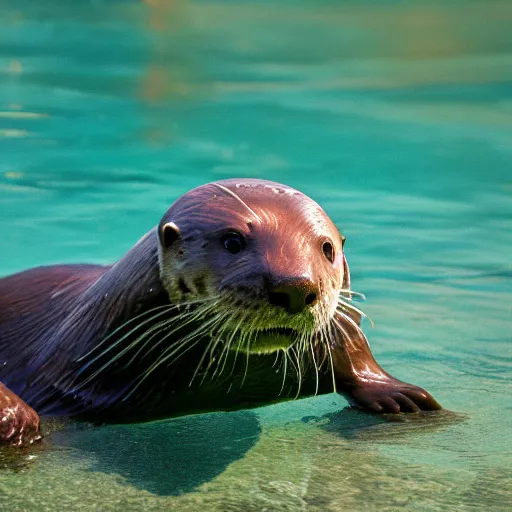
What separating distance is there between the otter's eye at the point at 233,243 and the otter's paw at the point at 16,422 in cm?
97

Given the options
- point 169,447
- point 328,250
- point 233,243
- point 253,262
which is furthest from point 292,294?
point 169,447

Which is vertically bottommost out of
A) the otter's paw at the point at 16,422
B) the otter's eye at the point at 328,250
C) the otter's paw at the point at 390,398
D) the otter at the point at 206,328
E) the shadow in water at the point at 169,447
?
the shadow in water at the point at 169,447

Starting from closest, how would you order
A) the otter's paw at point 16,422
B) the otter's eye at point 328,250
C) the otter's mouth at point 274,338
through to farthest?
the otter's mouth at point 274,338, the otter's paw at point 16,422, the otter's eye at point 328,250

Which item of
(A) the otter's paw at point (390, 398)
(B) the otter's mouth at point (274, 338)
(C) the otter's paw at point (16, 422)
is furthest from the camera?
(A) the otter's paw at point (390, 398)

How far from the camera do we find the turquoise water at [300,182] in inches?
Answer: 150

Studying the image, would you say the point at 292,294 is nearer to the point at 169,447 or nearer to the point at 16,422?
the point at 169,447

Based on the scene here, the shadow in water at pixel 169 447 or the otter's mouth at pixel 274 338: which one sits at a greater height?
the otter's mouth at pixel 274 338

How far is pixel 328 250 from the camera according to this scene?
4.20 metres

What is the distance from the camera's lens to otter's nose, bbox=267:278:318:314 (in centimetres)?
370

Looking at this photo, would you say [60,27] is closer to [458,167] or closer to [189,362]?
[458,167]

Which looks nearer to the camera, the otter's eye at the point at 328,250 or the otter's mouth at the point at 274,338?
the otter's mouth at the point at 274,338

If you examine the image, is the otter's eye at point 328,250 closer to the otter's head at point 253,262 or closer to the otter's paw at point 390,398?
the otter's head at point 253,262

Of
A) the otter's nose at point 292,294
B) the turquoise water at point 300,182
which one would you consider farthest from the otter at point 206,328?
the turquoise water at point 300,182

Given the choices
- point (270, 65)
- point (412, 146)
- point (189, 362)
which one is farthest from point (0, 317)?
point (270, 65)
